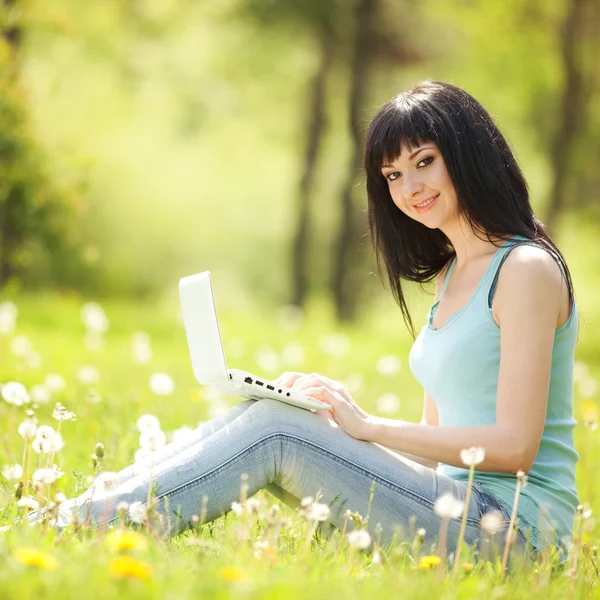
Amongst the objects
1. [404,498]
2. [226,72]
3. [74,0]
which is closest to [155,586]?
[404,498]

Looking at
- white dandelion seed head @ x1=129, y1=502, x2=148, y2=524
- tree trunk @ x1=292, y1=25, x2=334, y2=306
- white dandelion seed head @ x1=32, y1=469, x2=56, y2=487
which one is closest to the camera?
white dandelion seed head @ x1=129, y1=502, x2=148, y2=524

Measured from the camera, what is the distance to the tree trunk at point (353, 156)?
13.0 m

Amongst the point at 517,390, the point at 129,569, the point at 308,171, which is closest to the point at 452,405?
the point at 517,390

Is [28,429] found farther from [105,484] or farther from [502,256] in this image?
[502,256]

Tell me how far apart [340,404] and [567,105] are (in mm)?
11652

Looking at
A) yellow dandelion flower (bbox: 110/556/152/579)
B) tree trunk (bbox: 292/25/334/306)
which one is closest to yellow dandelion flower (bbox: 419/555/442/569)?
yellow dandelion flower (bbox: 110/556/152/579)

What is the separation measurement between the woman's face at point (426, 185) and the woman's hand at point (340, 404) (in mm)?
614

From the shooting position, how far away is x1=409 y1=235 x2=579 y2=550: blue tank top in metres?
2.38

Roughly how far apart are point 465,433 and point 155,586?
3.22ft

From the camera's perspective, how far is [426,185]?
8.60 ft

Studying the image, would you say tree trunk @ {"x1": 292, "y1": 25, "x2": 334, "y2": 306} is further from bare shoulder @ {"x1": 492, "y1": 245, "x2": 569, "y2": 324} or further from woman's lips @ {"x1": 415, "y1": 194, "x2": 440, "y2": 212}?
bare shoulder @ {"x1": 492, "y1": 245, "x2": 569, "y2": 324}

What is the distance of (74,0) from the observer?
13.5 meters

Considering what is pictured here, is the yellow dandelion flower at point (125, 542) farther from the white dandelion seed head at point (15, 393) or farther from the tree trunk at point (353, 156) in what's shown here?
the tree trunk at point (353, 156)

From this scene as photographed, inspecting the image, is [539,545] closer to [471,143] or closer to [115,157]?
[471,143]
